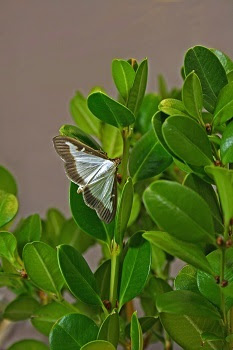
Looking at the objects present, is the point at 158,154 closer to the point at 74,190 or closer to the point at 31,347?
the point at 74,190

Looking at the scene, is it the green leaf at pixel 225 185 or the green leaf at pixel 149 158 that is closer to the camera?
the green leaf at pixel 225 185

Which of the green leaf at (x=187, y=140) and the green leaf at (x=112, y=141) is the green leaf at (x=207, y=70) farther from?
the green leaf at (x=112, y=141)

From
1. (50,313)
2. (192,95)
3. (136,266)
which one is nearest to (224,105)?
(192,95)

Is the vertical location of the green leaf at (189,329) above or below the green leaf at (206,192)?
below

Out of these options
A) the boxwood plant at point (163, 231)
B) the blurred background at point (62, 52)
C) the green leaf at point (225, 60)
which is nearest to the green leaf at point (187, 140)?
the boxwood plant at point (163, 231)

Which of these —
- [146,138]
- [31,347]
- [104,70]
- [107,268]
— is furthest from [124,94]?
[104,70]
